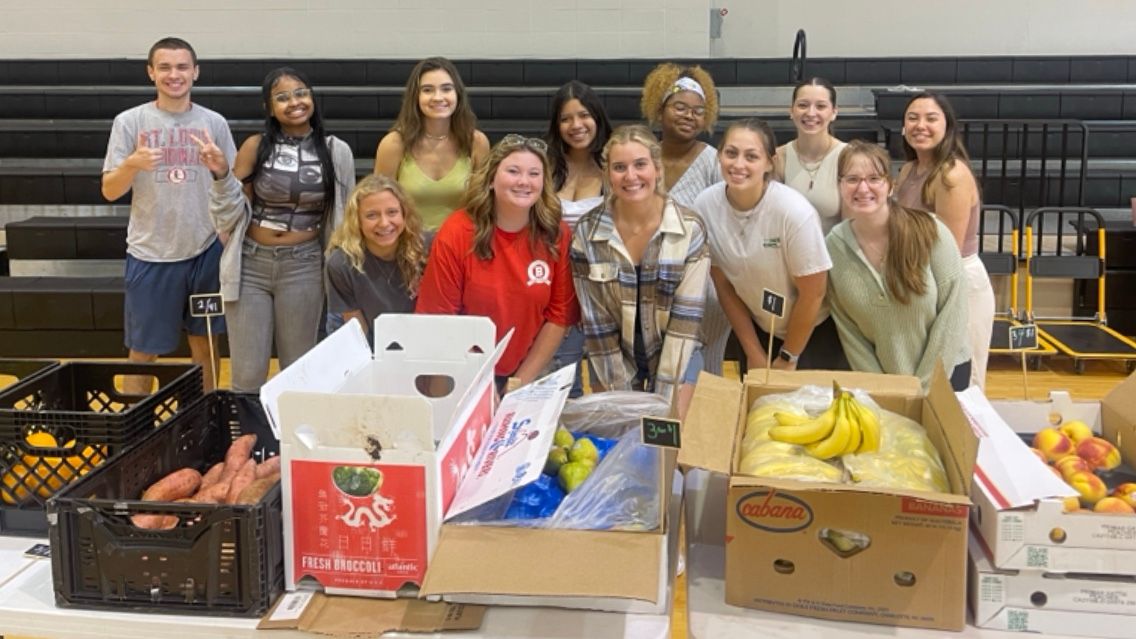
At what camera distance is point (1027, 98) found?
7.07 meters

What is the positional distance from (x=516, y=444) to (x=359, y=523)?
31 cm

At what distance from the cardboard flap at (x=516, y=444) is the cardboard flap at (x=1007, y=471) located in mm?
674

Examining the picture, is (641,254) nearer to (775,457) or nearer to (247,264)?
(775,457)

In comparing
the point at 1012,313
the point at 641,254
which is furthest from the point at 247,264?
the point at 1012,313

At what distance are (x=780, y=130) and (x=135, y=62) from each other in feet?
15.7

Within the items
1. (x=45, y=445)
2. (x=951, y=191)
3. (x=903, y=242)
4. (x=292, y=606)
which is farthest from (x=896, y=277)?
(x=45, y=445)

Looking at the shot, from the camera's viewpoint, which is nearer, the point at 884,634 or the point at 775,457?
the point at 884,634

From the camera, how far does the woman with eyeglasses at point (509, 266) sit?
8.57 ft

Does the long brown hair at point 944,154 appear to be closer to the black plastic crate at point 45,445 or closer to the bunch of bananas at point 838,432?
the bunch of bananas at point 838,432

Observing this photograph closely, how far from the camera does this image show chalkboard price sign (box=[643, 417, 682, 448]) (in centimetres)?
156

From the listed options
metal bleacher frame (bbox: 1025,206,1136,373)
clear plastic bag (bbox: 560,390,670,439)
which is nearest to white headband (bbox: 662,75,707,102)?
clear plastic bag (bbox: 560,390,670,439)

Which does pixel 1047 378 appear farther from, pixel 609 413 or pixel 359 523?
pixel 359 523

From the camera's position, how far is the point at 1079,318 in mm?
5395


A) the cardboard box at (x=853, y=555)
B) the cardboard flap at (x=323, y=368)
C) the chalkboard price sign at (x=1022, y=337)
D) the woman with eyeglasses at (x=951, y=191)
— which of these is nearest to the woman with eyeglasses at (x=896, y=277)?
the chalkboard price sign at (x=1022, y=337)
